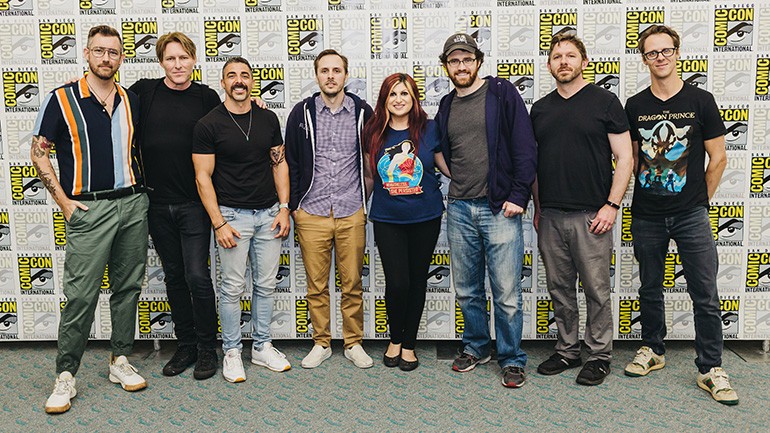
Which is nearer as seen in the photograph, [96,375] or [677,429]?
[677,429]

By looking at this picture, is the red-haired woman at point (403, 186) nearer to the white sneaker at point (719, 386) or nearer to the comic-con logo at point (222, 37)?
the comic-con logo at point (222, 37)

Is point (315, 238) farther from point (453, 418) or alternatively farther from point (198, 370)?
point (453, 418)

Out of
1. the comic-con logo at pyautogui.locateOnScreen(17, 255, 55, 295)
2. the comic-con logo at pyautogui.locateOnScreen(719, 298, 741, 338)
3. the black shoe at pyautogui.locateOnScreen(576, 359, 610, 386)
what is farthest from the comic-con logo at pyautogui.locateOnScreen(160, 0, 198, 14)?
the comic-con logo at pyautogui.locateOnScreen(719, 298, 741, 338)

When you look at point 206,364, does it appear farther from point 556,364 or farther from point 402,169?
point 556,364

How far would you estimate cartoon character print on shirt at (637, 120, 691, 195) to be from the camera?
10.2 feet

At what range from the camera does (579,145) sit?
3148mm

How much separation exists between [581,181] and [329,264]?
153cm

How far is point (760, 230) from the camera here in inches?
148

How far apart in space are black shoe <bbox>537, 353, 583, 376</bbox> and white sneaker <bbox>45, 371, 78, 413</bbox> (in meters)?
2.56

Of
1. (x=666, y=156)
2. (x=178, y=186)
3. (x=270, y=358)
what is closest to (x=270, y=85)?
(x=178, y=186)

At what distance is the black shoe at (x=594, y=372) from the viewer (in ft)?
10.8

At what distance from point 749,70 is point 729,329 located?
1616 mm

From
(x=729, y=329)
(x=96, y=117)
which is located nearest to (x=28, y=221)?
(x=96, y=117)

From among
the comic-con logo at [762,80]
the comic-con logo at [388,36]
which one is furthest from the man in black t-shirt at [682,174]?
the comic-con logo at [388,36]
